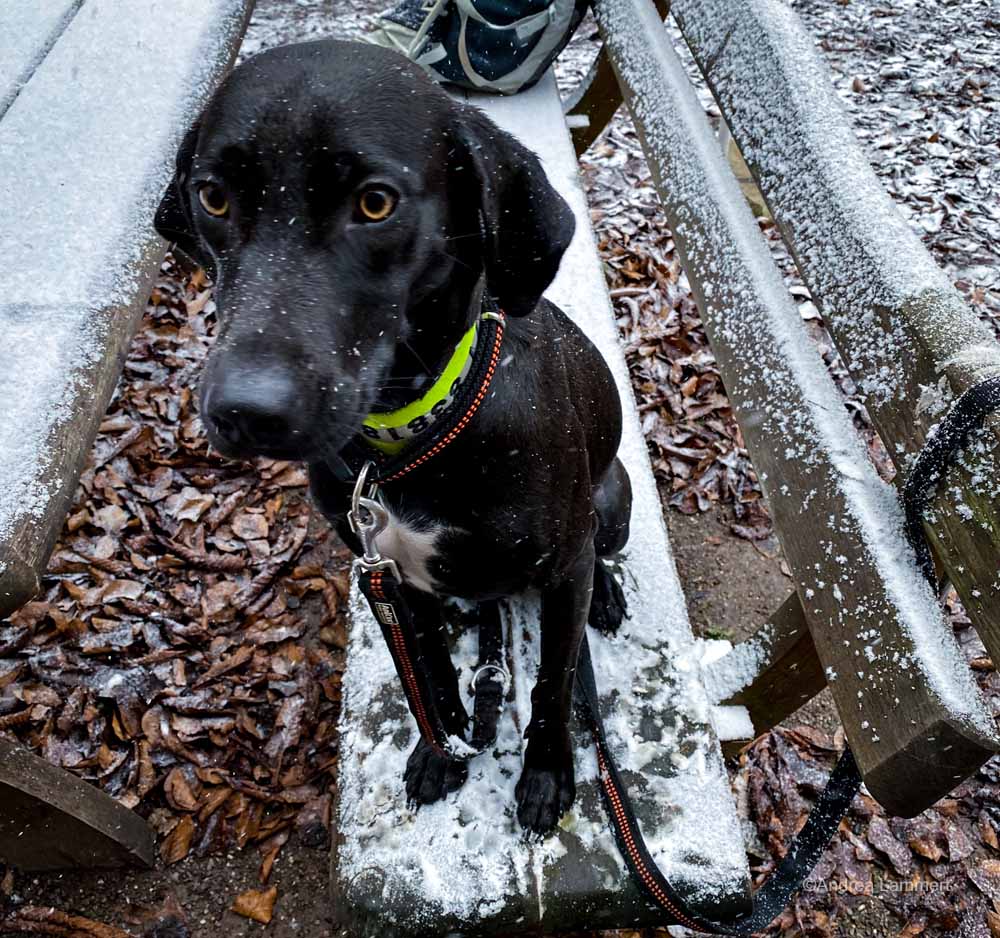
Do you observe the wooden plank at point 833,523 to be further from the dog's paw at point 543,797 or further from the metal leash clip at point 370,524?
the metal leash clip at point 370,524

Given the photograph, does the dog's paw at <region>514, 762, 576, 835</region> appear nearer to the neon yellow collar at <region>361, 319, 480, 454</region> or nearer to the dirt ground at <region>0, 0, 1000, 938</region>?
the neon yellow collar at <region>361, 319, 480, 454</region>

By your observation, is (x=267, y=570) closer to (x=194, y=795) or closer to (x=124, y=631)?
(x=124, y=631)

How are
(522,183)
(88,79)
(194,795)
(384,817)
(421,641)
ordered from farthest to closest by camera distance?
(194,795) < (88,79) < (421,641) < (384,817) < (522,183)

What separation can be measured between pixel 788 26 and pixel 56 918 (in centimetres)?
341

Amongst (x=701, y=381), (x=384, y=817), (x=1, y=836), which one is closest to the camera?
(x=384, y=817)

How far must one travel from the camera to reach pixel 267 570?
3396mm

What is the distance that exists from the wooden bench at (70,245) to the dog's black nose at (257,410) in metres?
0.43

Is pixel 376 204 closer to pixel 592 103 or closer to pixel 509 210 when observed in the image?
pixel 509 210

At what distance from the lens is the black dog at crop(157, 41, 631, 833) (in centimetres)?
133

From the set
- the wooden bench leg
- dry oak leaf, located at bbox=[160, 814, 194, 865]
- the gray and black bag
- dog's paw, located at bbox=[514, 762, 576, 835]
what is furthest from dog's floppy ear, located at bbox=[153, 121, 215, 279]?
the gray and black bag

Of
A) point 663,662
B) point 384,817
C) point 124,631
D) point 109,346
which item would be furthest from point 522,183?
point 124,631

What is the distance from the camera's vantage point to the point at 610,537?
2279 millimetres

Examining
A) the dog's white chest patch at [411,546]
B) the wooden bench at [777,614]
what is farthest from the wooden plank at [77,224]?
the wooden bench at [777,614]

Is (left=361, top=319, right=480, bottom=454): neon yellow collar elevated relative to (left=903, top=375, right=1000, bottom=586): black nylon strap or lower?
lower
